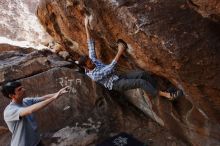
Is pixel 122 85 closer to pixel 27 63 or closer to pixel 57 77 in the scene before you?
pixel 57 77

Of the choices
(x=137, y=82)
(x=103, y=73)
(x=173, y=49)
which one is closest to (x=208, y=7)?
(x=173, y=49)

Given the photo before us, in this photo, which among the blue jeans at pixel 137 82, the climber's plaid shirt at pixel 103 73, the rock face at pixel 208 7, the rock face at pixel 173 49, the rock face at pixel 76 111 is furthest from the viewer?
the rock face at pixel 76 111

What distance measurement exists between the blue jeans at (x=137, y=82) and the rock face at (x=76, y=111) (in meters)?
1.86

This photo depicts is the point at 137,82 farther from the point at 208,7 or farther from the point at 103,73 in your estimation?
the point at 208,7

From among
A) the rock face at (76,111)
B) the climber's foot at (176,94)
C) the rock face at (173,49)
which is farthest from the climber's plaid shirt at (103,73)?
the rock face at (76,111)

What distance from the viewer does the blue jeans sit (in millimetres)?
7070

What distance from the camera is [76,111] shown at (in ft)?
30.8

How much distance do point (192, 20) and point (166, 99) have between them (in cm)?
232

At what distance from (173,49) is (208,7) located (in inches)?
35.8

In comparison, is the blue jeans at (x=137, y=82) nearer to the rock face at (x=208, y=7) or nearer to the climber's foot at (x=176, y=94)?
the climber's foot at (x=176, y=94)

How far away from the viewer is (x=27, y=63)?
10.0 m

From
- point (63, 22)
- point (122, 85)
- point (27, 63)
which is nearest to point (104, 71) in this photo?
point (122, 85)

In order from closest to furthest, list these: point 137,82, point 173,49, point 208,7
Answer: point 208,7, point 173,49, point 137,82

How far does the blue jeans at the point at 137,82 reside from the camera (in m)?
7.07
